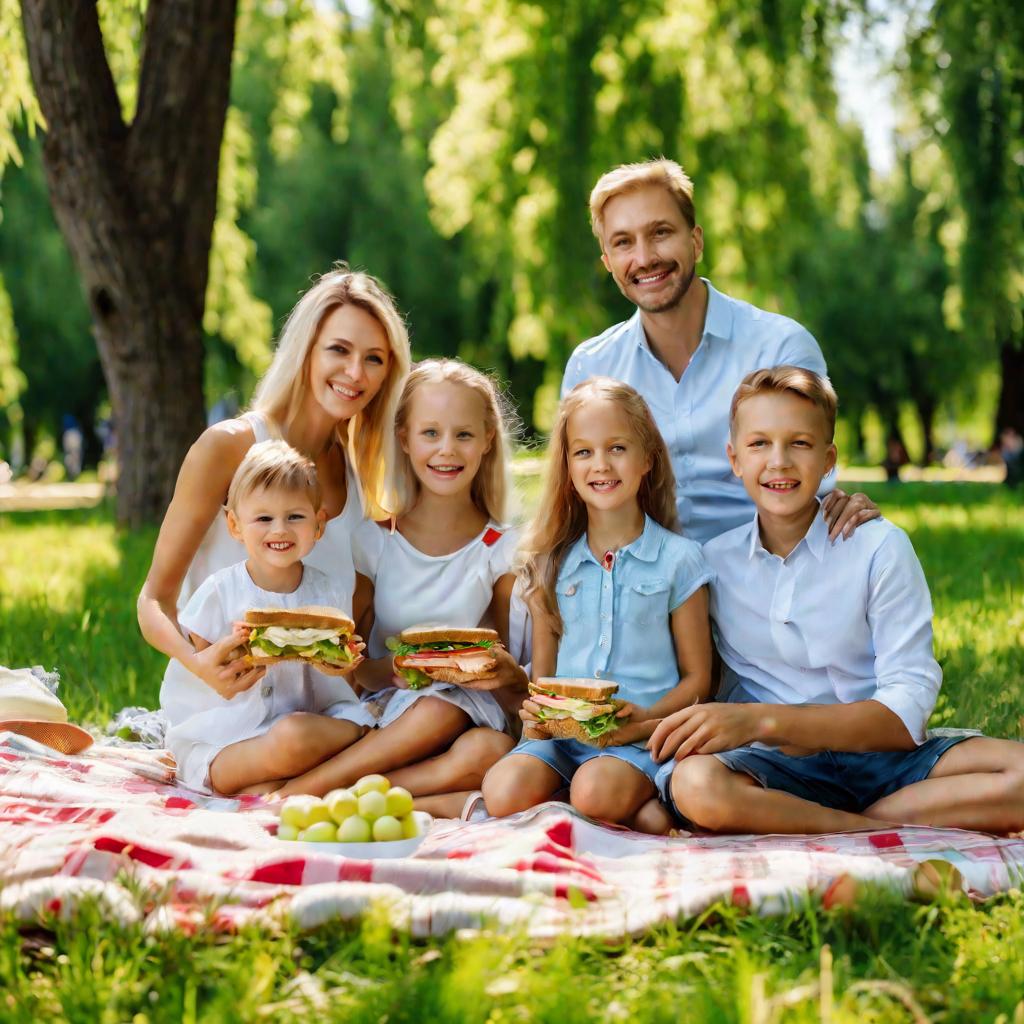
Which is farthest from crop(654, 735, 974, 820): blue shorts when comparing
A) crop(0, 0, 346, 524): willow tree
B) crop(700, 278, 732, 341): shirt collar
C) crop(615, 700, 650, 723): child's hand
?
crop(0, 0, 346, 524): willow tree

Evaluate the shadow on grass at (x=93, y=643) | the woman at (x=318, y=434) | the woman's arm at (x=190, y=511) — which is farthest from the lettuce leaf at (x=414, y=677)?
the shadow on grass at (x=93, y=643)

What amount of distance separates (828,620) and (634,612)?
0.55 m

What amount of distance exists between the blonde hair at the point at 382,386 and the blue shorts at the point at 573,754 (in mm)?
1014

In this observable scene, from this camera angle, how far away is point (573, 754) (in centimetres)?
386

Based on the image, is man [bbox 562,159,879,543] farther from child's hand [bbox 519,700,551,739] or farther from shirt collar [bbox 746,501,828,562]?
child's hand [bbox 519,700,551,739]

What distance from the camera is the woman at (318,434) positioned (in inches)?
170

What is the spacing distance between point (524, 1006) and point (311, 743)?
174cm

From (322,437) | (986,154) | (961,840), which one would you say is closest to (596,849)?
(961,840)

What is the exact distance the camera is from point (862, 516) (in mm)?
3699

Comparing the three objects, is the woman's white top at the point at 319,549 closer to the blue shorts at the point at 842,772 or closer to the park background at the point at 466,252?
the park background at the point at 466,252

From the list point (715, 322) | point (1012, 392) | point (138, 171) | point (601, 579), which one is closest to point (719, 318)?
point (715, 322)

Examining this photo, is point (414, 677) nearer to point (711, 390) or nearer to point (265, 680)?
point (265, 680)

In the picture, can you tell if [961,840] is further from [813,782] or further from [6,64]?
[6,64]

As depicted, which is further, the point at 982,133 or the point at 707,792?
the point at 982,133
